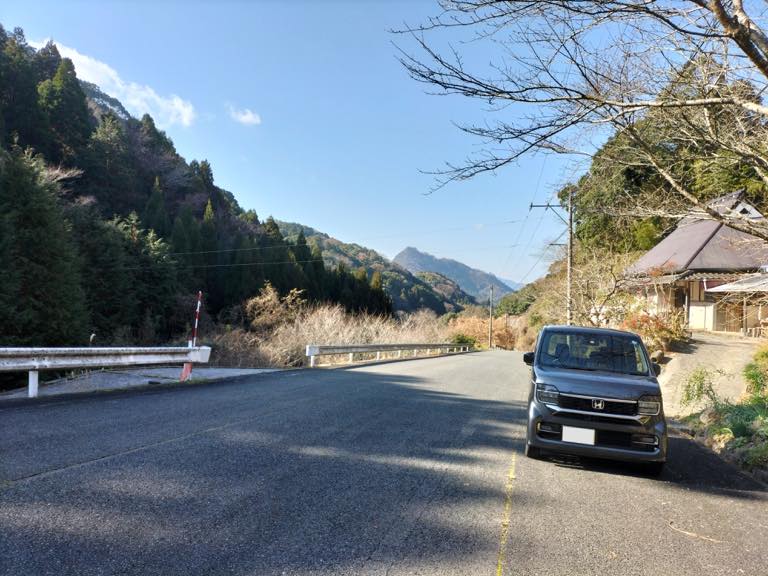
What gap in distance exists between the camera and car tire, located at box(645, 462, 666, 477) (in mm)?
5758

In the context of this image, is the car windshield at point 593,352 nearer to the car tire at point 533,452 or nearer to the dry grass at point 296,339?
the car tire at point 533,452

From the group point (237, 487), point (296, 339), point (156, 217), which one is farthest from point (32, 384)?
point (156, 217)

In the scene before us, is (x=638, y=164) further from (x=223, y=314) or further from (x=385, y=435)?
(x=223, y=314)

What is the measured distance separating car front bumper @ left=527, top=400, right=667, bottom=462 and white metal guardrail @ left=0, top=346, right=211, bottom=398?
7.60 m

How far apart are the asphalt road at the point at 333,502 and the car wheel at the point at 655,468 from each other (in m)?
0.15

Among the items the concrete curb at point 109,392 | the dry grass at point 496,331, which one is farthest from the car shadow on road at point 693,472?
the dry grass at point 496,331

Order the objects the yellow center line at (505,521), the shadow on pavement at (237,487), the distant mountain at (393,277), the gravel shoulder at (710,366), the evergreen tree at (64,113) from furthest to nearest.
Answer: the distant mountain at (393,277) < the evergreen tree at (64,113) < the gravel shoulder at (710,366) < the yellow center line at (505,521) < the shadow on pavement at (237,487)

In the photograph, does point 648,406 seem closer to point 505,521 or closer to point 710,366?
point 505,521

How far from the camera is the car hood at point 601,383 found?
5.79 meters

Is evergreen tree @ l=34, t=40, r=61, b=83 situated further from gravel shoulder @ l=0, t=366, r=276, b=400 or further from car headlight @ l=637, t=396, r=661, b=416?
car headlight @ l=637, t=396, r=661, b=416

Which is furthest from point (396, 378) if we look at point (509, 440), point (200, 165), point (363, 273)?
point (200, 165)

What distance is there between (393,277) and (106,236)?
276ft

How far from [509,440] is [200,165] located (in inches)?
3466

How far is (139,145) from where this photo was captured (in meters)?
67.0
